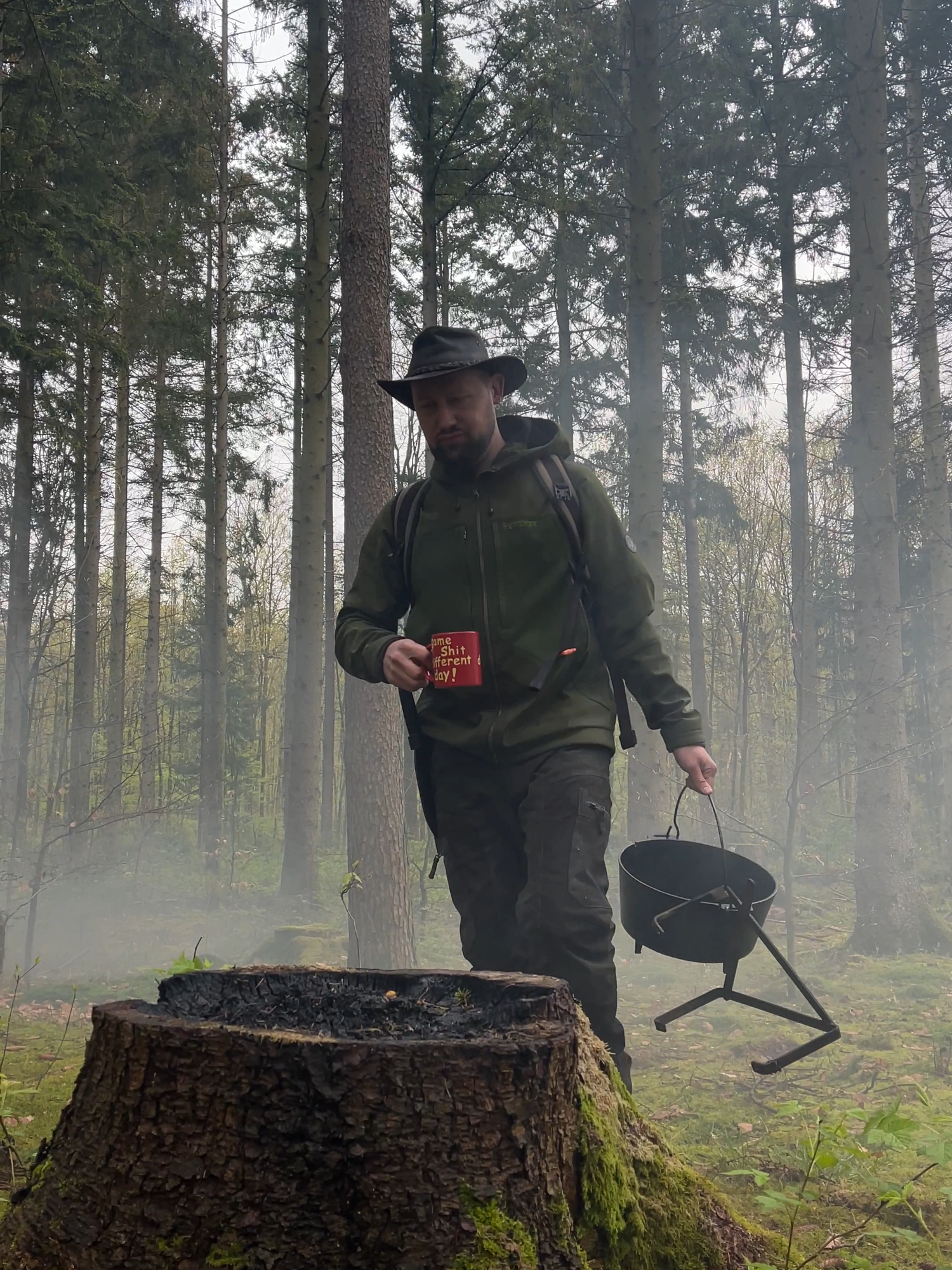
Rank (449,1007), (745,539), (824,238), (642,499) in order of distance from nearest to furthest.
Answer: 1. (449,1007)
2. (642,499)
3. (824,238)
4. (745,539)

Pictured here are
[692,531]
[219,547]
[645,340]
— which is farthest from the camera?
[692,531]

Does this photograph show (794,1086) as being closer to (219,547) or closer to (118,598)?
(219,547)

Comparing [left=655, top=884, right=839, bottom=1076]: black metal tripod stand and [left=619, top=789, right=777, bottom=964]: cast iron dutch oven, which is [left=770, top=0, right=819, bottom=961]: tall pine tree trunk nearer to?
[left=619, top=789, right=777, bottom=964]: cast iron dutch oven

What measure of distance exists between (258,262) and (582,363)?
6.15 meters

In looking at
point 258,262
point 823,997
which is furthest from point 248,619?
point 823,997

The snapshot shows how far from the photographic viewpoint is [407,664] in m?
3.21

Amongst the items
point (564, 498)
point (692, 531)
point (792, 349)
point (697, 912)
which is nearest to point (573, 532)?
point (564, 498)

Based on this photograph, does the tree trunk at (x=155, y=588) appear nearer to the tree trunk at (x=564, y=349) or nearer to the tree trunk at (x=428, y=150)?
the tree trunk at (x=428, y=150)

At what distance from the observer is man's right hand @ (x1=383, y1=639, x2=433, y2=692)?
10.5 ft

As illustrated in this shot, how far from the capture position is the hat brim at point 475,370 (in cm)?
334

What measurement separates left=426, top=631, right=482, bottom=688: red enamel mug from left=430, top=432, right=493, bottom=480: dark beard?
2.09ft

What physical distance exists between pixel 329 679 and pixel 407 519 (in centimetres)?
1812

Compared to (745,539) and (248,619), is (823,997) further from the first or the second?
(248,619)

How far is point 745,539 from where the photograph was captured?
63.1 feet
